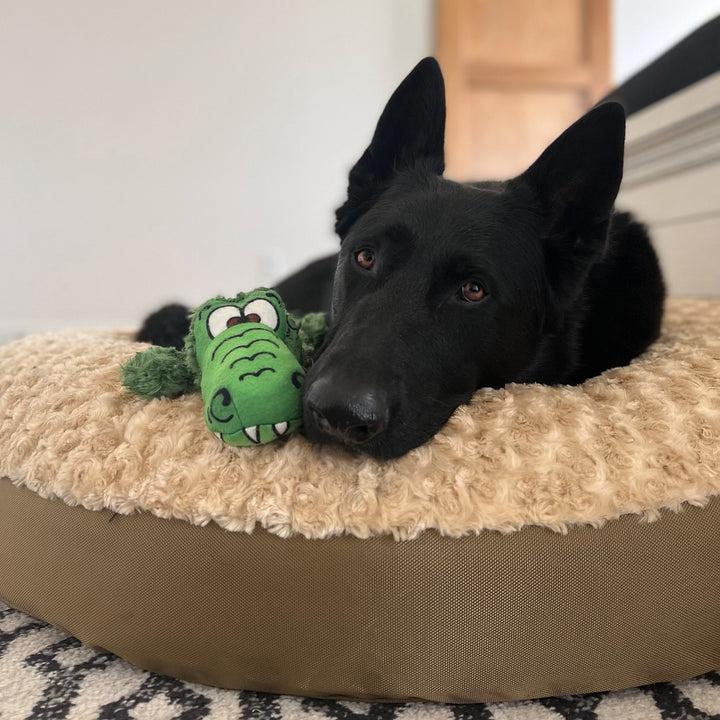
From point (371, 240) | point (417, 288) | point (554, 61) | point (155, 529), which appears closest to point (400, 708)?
point (155, 529)

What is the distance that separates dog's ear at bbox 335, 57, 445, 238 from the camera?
4.31 ft

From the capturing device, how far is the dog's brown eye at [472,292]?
3.76 feet

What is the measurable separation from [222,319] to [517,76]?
4.08 metres

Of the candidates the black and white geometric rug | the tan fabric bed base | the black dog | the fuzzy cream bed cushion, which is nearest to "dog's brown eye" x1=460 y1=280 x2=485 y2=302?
the black dog

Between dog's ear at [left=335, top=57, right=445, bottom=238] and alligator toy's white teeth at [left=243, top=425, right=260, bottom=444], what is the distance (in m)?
0.60

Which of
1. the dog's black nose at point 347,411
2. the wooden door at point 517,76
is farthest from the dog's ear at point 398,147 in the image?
the wooden door at point 517,76

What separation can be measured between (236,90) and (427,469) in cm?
407

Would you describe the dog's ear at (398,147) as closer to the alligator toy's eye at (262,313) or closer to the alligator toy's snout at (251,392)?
the alligator toy's eye at (262,313)

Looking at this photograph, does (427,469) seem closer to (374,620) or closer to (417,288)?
(374,620)

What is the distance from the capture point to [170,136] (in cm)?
439

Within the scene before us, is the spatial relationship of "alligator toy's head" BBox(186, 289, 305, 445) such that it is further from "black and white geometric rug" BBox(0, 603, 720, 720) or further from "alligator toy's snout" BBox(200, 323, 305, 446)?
"black and white geometric rug" BBox(0, 603, 720, 720)

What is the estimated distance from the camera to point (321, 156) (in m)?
4.60

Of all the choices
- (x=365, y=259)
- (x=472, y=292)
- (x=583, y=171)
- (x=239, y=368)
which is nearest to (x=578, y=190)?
(x=583, y=171)

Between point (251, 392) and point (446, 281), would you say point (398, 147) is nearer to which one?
point (446, 281)
